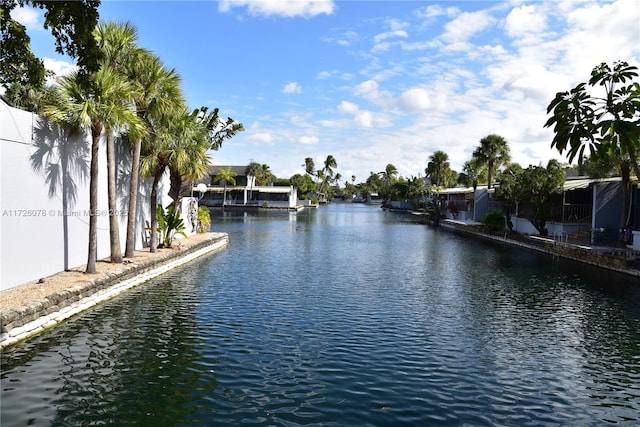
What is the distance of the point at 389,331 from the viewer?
44.5 feet

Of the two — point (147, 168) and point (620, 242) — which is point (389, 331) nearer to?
point (147, 168)

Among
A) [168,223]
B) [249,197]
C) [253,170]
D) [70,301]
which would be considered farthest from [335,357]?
[253,170]

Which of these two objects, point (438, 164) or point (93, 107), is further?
point (438, 164)

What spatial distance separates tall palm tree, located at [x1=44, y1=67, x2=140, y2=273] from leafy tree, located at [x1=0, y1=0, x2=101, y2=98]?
1572 millimetres

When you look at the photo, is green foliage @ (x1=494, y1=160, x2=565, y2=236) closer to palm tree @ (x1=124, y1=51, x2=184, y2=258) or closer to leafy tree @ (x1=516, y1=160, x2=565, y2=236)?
leafy tree @ (x1=516, y1=160, x2=565, y2=236)

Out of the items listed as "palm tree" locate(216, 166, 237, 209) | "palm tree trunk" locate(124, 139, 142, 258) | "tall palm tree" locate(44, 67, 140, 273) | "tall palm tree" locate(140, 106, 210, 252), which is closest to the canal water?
"palm tree trunk" locate(124, 139, 142, 258)

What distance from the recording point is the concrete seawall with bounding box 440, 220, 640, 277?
2483cm

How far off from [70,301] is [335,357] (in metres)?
8.35

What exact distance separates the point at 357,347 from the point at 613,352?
670 centimetres

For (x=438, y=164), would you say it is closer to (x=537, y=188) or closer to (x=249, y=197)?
(x=249, y=197)

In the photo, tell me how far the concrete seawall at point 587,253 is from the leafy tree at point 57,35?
85.4 ft

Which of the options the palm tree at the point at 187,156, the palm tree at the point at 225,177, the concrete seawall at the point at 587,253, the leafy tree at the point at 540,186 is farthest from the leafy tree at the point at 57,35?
the palm tree at the point at 225,177

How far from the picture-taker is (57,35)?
1246 centimetres

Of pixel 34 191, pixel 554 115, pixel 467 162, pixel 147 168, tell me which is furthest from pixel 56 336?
pixel 467 162
